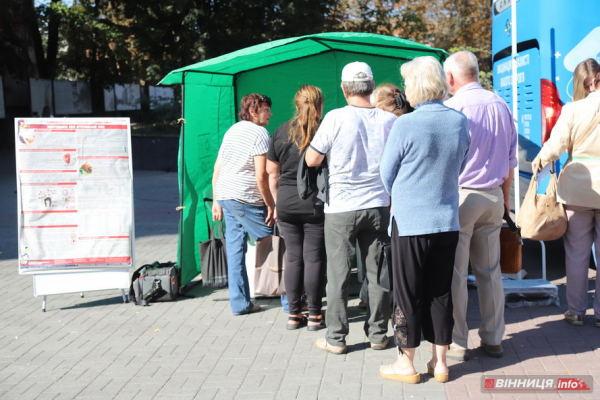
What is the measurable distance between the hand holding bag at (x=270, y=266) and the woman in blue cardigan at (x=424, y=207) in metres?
1.69

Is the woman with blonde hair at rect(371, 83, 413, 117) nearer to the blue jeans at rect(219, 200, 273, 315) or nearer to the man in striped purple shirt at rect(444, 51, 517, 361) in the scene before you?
the man in striped purple shirt at rect(444, 51, 517, 361)

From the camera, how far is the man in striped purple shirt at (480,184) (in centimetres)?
401

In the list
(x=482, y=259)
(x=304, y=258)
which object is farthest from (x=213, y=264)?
(x=482, y=259)

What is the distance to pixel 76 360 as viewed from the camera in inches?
178

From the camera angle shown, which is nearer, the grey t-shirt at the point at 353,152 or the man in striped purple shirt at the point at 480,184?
the man in striped purple shirt at the point at 480,184

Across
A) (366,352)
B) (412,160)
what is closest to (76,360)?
(366,352)

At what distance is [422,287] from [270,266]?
1903mm

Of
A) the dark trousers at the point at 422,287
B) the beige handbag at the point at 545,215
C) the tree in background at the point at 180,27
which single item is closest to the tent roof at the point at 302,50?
the beige handbag at the point at 545,215

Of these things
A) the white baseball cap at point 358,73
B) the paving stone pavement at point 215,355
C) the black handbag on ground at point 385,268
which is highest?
the white baseball cap at point 358,73

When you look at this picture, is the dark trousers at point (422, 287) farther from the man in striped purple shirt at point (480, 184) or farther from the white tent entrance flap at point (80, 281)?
the white tent entrance flap at point (80, 281)

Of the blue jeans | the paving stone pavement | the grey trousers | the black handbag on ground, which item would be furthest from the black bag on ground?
the black handbag on ground

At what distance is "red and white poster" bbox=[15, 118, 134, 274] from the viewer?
5.72m

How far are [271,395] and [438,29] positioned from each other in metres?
23.5

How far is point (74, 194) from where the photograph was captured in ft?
19.0
